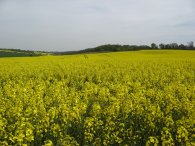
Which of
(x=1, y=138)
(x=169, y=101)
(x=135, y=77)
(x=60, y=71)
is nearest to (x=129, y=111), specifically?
(x=169, y=101)

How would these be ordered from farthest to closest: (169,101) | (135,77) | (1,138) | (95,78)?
1. (95,78)
2. (135,77)
3. (169,101)
4. (1,138)

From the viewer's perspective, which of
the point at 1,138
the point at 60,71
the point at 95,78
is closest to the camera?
the point at 1,138

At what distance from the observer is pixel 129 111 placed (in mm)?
9602

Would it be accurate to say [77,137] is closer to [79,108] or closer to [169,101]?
[79,108]

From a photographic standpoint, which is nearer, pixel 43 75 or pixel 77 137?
pixel 77 137

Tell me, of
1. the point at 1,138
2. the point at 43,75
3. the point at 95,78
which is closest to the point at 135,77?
the point at 95,78

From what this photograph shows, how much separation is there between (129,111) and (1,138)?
3463 millimetres

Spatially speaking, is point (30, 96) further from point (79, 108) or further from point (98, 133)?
point (98, 133)

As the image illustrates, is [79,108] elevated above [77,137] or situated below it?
above

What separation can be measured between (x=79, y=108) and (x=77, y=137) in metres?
0.70

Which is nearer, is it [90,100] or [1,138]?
[1,138]

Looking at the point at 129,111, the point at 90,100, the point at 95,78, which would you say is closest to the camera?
the point at 129,111

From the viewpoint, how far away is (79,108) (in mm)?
9125

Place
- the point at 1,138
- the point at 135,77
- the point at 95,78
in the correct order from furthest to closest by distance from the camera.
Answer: the point at 95,78 < the point at 135,77 < the point at 1,138
